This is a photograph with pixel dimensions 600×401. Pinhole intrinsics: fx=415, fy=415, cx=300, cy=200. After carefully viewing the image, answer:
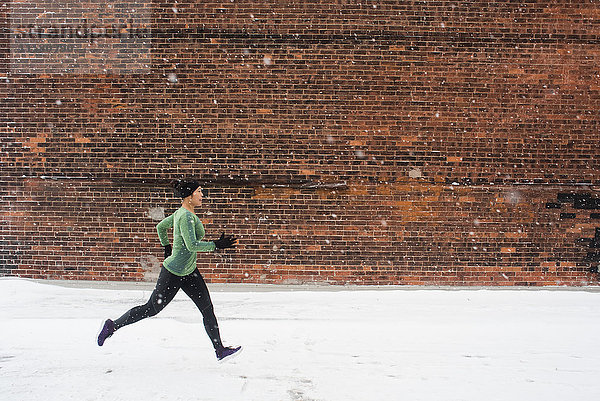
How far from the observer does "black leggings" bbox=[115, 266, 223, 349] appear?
3498 mm

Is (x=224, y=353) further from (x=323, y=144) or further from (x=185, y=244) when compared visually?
(x=323, y=144)

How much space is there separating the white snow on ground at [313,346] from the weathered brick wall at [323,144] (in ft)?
1.70

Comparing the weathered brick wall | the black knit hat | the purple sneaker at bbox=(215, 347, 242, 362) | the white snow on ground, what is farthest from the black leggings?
the weathered brick wall

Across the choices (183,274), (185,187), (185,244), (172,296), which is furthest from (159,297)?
(185,187)

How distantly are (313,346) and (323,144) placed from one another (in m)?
2.96

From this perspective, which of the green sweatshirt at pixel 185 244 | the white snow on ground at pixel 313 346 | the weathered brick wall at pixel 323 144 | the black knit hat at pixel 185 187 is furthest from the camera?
the weathered brick wall at pixel 323 144

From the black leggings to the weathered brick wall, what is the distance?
2.53 m

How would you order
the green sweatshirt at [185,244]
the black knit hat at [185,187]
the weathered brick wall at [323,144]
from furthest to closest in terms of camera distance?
the weathered brick wall at [323,144] → the black knit hat at [185,187] → the green sweatshirt at [185,244]

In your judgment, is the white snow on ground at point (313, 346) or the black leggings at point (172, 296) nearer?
the white snow on ground at point (313, 346)

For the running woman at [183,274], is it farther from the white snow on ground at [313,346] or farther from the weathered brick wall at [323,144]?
the weathered brick wall at [323,144]

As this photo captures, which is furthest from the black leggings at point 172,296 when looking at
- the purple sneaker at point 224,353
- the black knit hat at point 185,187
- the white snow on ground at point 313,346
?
the black knit hat at point 185,187

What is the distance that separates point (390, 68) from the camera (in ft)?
19.9

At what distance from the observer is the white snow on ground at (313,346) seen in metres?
3.26

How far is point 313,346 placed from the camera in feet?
13.7
